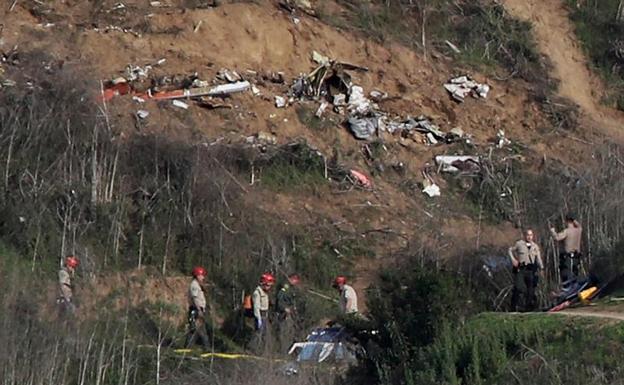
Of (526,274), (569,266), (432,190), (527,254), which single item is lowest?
(432,190)

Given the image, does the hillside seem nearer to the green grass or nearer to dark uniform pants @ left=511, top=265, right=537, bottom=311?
dark uniform pants @ left=511, top=265, right=537, bottom=311

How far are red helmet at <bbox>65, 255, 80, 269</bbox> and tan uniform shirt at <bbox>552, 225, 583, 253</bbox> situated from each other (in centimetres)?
693

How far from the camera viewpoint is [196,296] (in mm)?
20703

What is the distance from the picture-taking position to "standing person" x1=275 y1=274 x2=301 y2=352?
19438 mm

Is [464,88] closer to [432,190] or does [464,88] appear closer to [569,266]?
[432,190]

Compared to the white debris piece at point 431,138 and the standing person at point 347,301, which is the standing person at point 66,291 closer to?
the standing person at point 347,301

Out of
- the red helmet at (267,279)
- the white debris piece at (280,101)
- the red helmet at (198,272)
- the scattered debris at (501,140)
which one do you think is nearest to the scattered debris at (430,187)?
the scattered debris at (501,140)

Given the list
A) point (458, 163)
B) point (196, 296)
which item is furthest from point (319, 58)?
point (196, 296)

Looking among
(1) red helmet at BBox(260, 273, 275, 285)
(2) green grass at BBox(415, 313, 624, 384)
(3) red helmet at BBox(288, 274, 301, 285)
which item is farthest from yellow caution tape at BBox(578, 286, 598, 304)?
(3) red helmet at BBox(288, 274, 301, 285)

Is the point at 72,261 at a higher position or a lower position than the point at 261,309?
lower

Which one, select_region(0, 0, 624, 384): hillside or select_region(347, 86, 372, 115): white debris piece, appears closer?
select_region(0, 0, 624, 384): hillside

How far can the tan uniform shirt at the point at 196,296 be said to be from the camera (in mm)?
20703

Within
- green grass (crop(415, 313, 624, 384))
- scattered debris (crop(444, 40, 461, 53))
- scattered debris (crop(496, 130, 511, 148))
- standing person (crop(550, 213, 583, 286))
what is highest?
green grass (crop(415, 313, 624, 384))

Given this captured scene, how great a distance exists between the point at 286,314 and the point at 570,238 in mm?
4164
